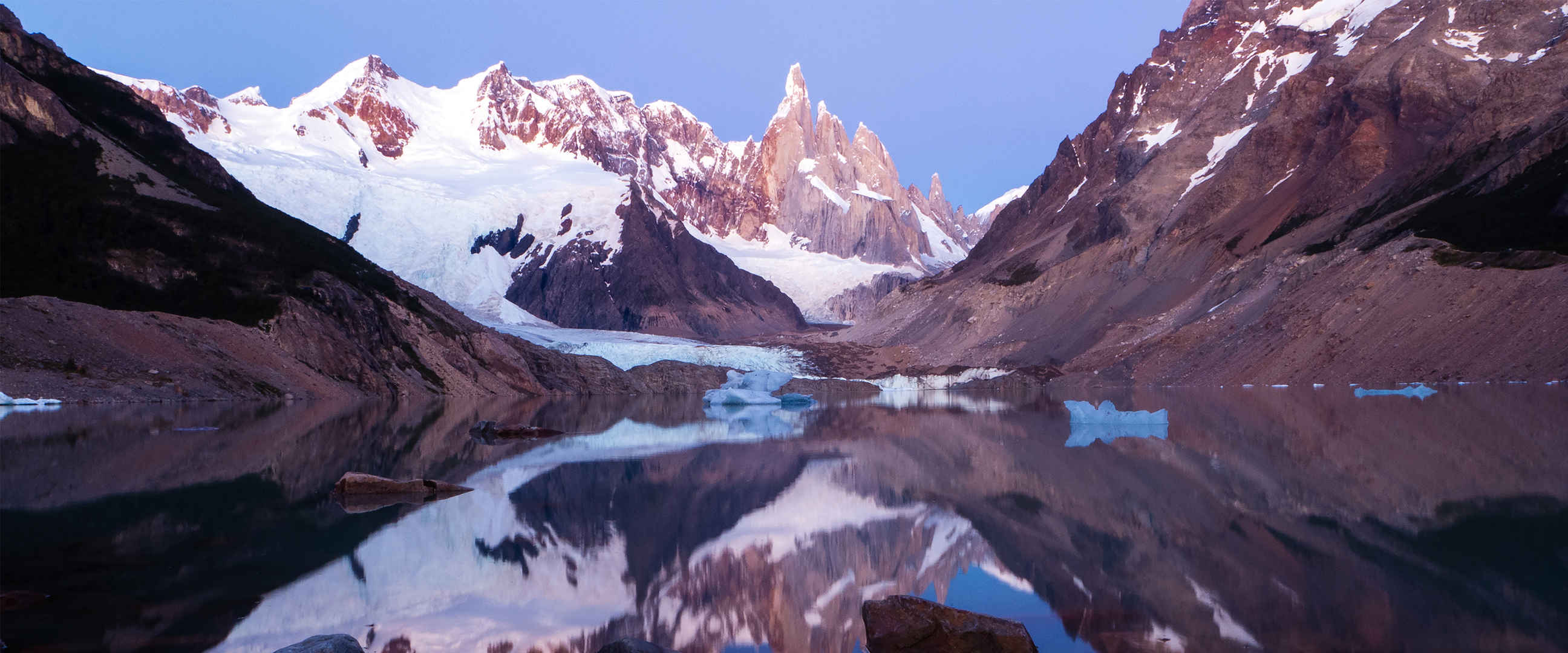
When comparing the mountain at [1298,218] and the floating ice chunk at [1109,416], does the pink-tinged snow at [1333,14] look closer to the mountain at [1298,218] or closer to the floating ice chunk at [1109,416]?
the mountain at [1298,218]

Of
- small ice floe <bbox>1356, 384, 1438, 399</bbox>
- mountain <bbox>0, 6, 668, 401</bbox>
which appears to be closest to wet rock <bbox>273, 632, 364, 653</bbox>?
small ice floe <bbox>1356, 384, 1438, 399</bbox>

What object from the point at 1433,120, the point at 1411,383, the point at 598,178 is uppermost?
the point at 598,178

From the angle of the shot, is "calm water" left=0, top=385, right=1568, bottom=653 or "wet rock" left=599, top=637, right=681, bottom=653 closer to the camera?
"wet rock" left=599, top=637, right=681, bottom=653

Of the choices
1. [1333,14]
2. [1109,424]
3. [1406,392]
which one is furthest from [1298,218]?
[1109,424]

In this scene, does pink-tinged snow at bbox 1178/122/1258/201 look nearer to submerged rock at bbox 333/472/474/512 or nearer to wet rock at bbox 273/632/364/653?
submerged rock at bbox 333/472/474/512

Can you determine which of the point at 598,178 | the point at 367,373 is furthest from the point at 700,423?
the point at 598,178

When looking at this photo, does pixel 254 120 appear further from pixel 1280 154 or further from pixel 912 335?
pixel 1280 154

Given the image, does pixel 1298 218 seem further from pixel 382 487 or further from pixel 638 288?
pixel 638 288
